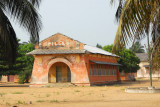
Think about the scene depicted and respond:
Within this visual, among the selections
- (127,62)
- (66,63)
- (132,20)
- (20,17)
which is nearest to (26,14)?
(20,17)

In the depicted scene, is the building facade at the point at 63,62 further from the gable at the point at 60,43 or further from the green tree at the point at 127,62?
the green tree at the point at 127,62

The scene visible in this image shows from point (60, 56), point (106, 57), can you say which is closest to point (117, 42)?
point (60, 56)

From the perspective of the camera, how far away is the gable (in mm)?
29023

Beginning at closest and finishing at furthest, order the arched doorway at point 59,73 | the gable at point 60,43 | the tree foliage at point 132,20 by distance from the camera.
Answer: the tree foliage at point 132,20
the gable at point 60,43
the arched doorway at point 59,73

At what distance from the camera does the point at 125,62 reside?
1684 inches

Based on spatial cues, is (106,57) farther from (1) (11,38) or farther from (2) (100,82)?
(1) (11,38)

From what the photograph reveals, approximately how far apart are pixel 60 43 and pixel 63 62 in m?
2.19

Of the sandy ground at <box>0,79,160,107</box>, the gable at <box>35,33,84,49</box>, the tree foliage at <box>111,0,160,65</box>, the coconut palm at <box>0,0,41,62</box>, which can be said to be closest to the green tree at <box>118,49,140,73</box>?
Result: the gable at <box>35,33,84,49</box>

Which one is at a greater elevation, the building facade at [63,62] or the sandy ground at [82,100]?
the building facade at [63,62]

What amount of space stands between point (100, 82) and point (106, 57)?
4.74 meters

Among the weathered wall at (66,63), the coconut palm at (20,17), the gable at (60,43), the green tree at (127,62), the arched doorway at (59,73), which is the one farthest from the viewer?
the green tree at (127,62)

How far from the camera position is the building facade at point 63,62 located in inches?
1124

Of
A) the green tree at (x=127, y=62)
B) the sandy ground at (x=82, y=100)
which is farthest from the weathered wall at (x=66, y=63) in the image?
the green tree at (x=127, y=62)

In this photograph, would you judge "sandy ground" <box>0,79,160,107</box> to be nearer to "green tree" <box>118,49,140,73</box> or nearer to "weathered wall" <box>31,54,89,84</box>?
"weathered wall" <box>31,54,89,84</box>
